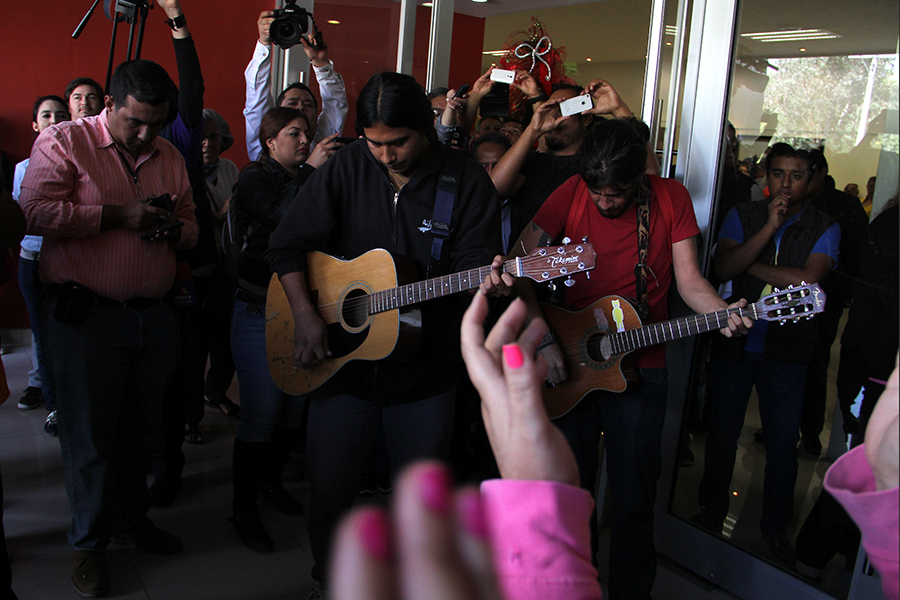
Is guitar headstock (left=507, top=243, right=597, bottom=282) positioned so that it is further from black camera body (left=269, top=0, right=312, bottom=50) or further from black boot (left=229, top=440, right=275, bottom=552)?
black camera body (left=269, top=0, right=312, bottom=50)

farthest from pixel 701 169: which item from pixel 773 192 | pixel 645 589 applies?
pixel 645 589

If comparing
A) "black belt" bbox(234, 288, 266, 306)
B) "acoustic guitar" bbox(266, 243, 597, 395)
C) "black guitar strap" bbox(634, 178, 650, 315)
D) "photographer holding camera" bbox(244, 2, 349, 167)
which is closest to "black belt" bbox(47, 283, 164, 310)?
"black belt" bbox(234, 288, 266, 306)

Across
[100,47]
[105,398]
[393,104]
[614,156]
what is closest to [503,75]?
[614,156]

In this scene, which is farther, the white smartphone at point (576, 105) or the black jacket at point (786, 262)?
the white smartphone at point (576, 105)

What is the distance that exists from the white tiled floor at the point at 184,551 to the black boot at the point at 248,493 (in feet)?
0.17

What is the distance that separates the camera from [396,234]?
2.08 meters

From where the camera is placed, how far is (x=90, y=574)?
7.63 feet

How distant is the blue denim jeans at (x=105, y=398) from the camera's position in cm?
224

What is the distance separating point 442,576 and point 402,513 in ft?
0.15

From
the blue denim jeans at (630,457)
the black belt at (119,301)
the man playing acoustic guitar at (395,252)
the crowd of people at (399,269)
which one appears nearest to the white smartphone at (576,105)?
the crowd of people at (399,269)

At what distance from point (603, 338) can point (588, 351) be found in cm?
8

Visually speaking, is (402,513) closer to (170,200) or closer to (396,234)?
(396,234)

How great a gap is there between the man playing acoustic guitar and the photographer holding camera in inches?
49.1

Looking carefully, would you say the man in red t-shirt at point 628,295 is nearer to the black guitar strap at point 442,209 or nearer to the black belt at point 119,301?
the black guitar strap at point 442,209
